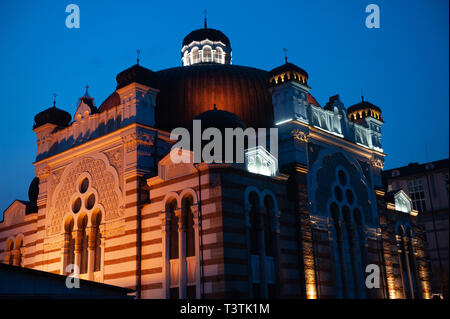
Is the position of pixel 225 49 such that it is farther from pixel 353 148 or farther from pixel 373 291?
pixel 373 291

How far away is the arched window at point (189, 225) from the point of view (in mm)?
22970

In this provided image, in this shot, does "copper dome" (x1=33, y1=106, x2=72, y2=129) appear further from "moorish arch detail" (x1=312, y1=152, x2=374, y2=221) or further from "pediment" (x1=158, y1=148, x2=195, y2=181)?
"moorish arch detail" (x1=312, y1=152, x2=374, y2=221)

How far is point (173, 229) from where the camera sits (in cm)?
2394

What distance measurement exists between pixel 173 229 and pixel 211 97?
9.16m

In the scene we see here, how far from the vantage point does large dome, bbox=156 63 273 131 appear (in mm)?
29531

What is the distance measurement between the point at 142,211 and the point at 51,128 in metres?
10.4

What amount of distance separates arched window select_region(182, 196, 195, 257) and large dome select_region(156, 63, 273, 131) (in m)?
6.74

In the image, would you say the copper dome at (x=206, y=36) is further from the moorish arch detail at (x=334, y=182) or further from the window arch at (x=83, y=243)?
the window arch at (x=83, y=243)

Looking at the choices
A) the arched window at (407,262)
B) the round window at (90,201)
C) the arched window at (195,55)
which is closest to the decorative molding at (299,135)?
the arched window at (407,262)

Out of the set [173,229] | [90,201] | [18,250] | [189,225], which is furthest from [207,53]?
[189,225]

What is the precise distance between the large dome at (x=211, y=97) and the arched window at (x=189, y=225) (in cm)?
674

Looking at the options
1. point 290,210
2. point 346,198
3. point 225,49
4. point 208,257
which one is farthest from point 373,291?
point 225,49

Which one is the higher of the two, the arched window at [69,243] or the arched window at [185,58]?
the arched window at [185,58]

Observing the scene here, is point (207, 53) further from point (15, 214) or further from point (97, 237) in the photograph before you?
point (97, 237)
